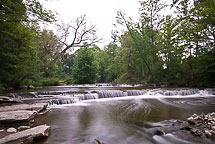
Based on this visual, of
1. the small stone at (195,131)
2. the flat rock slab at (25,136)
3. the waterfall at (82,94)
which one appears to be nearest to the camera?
the flat rock slab at (25,136)

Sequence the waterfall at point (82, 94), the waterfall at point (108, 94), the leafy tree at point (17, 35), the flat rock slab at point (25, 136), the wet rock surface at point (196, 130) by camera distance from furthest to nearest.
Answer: the waterfall at point (108, 94)
the waterfall at point (82, 94)
the leafy tree at point (17, 35)
the wet rock surface at point (196, 130)
the flat rock slab at point (25, 136)

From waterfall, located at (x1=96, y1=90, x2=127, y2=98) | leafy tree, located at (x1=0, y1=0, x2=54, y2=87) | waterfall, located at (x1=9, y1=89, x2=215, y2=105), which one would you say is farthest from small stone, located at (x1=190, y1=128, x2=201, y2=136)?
leafy tree, located at (x1=0, y1=0, x2=54, y2=87)

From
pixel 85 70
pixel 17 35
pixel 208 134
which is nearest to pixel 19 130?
pixel 208 134

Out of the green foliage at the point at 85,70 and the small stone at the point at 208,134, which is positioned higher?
the green foliage at the point at 85,70

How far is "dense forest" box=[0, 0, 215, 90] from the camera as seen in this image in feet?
24.4

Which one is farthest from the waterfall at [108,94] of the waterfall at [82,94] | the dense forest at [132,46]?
the dense forest at [132,46]

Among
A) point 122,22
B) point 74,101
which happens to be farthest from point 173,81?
point 74,101

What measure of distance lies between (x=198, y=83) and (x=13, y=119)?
54.3 feet

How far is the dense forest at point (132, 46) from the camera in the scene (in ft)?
24.4

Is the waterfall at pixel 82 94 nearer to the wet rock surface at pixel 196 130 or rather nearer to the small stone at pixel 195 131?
the wet rock surface at pixel 196 130

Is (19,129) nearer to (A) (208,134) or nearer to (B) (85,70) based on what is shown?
(A) (208,134)

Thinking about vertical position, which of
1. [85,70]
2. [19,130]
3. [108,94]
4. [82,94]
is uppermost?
[85,70]

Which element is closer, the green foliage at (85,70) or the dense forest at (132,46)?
the dense forest at (132,46)

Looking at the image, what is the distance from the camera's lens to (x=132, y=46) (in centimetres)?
2177
